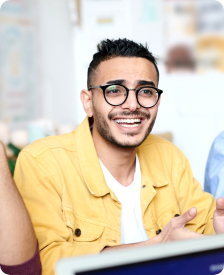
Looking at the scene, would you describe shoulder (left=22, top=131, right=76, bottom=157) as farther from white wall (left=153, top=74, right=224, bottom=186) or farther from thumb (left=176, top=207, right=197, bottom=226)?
white wall (left=153, top=74, right=224, bottom=186)

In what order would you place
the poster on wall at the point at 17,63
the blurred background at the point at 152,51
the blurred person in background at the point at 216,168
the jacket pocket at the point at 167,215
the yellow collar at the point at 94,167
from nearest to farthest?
1. the yellow collar at the point at 94,167
2. the jacket pocket at the point at 167,215
3. the blurred person in background at the point at 216,168
4. the poster on wall at the point at 17,63
5. the blurred background at the point at 152,51

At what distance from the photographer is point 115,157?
1.43 meters

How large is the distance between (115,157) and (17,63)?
79.3 inches

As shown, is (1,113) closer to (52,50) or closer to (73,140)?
(52,50)

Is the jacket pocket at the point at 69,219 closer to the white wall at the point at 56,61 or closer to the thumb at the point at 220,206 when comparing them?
the thumb at the point at 220,206

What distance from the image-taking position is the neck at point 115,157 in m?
1.43

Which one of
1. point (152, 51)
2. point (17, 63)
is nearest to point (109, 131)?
point (17, 63)

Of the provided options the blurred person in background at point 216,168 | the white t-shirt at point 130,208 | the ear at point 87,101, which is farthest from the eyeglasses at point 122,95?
the blurred person in background at point 216,168

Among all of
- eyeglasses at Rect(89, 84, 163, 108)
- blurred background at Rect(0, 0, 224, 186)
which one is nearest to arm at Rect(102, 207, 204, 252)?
eyeglasses at Rect(89, 84, 163, 108)

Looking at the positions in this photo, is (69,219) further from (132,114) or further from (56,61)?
(56,61)

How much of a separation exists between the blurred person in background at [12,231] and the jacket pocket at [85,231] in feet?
1.09

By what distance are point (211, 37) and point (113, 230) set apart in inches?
111

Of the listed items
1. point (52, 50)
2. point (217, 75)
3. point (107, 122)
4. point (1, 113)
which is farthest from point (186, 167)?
point (52, 50)

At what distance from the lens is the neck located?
1.43m
